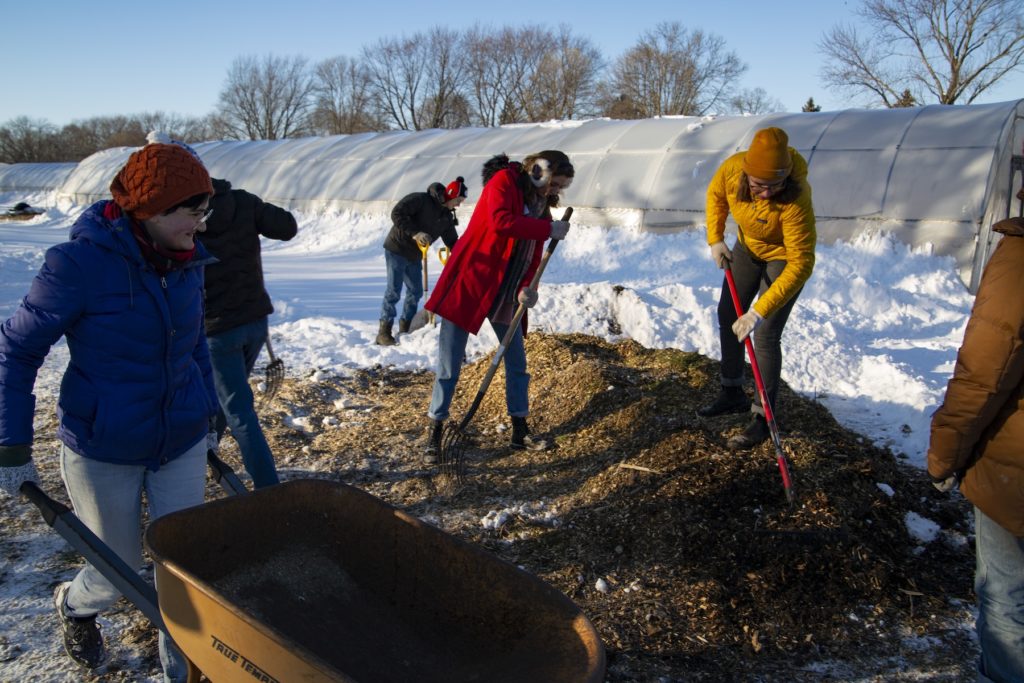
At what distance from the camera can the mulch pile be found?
3.44m

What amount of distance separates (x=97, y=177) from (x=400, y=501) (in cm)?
2458

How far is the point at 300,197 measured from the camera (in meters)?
18.9

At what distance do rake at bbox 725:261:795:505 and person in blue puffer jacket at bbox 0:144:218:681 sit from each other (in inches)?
115

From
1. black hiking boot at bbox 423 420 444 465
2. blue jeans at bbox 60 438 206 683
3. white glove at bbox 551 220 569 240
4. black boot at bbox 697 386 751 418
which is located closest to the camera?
blue jeans at bbox 60 438 206 683

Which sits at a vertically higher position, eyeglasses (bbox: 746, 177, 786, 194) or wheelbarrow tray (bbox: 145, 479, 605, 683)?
eyeglasses (bbox: 746, 177, 786, 194)

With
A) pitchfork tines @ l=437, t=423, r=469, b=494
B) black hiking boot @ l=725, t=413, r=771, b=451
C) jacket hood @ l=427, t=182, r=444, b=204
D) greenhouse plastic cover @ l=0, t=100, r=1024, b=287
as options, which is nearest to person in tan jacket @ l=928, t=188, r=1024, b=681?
black hiking boot @ l=725, t=413, r=771, b=451

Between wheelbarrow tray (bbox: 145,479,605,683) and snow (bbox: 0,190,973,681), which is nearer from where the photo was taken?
wheelbarrow tray (bbox: 145,479,605,683)

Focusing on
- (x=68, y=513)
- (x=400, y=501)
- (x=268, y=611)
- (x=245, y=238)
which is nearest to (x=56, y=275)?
(x=68, y=513)

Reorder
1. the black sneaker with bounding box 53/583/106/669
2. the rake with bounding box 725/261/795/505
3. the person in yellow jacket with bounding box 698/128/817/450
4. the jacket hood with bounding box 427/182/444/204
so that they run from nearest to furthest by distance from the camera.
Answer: the black sneaker with bounding box 53/583/106/669 → the rake with bounding box 725/261/795/505 → the person in yellow jacket with bounding box 698/128/817/450 → the jacket hood with bounding box 427/182/444/204

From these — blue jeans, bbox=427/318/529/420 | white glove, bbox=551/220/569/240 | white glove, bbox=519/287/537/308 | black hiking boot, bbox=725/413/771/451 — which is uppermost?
white glove, bbox=551/220/569/240

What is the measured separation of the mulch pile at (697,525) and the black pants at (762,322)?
0.41 m

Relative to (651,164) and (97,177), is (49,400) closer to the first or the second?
(651,164)

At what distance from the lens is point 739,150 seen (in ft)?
42.5

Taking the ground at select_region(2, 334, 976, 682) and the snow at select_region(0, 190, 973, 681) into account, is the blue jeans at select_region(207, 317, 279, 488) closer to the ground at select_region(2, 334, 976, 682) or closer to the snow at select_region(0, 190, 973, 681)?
the ground at select_region(2, 334, 976, 682)
